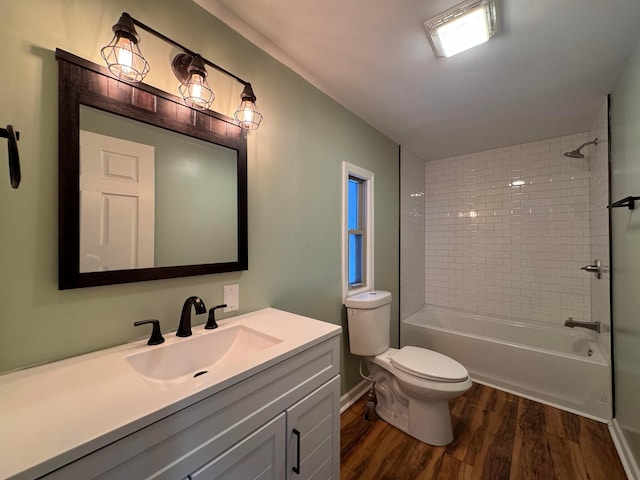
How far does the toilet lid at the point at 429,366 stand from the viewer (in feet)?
5.41

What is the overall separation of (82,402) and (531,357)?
2856 mm

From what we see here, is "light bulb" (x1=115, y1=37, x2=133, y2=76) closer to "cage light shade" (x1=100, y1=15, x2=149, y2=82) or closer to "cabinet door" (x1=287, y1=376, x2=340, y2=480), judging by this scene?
"cage light shade" (x1=100, y1=15, x2=149, y2=82)

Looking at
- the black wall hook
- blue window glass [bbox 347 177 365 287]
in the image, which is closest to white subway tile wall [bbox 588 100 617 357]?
blue window glass [bbox 347 177 365 287]

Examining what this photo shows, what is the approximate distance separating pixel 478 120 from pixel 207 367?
105 inches

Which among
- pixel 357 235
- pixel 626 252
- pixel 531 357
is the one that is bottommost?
pixel 531 357

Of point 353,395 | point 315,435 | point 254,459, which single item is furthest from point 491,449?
point 254,459

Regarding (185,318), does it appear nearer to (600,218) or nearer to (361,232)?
(361,232)

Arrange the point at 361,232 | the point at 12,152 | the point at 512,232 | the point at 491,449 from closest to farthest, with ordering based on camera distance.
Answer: the point at 12,152, the point at 491,449, the point at 361,232, the point at 512,232

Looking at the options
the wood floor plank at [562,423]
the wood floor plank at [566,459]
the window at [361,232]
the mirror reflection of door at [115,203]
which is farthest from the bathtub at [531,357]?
the mirror reflection of door at [115,203]

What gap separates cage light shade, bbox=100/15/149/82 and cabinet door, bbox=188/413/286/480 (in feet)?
4.15

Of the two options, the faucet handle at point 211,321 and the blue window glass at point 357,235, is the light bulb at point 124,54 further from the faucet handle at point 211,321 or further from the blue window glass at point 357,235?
the blue window glass at point 357,235

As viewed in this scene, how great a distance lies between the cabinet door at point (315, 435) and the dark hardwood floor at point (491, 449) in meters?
0.48

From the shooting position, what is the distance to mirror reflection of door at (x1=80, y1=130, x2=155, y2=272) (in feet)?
2.92

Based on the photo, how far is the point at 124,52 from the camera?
0.89 metres
